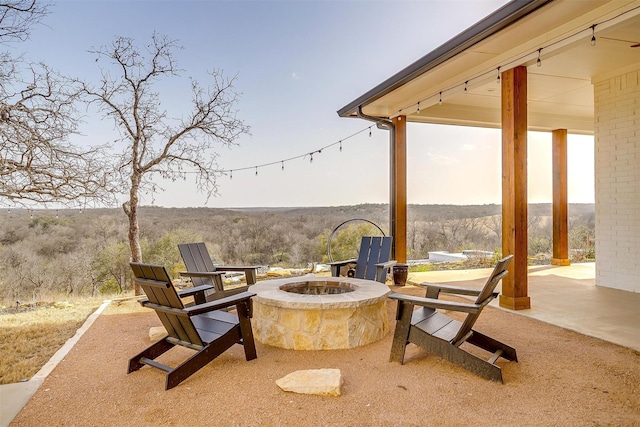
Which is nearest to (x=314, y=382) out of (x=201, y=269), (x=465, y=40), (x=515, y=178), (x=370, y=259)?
(x=201, y=269)

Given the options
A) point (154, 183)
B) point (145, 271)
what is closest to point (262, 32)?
point (154, 183)

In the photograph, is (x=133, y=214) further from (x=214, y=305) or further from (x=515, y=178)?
(x=515, y=178)

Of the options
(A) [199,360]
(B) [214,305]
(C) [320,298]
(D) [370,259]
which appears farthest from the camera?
(D) [370,259]

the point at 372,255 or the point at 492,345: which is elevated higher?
the point at 372,255

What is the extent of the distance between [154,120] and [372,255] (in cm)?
417

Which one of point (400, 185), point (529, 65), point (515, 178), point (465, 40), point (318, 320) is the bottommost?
point (318, 320)

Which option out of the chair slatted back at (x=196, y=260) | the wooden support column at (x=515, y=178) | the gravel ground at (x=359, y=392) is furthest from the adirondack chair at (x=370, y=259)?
the gravel ground at (x=359, y=392)

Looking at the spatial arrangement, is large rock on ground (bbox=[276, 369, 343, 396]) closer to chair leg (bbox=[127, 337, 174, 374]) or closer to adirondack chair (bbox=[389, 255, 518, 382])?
adirondack chair (bbox=[389, 255, 518, 382])

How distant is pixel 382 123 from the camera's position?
22.7 ft

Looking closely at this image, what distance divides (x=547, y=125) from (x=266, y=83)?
267 inches

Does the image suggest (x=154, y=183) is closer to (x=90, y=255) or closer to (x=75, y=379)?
(x=75, y=379)

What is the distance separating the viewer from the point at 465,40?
4055 millimetres

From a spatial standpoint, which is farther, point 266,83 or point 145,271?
point 266,83

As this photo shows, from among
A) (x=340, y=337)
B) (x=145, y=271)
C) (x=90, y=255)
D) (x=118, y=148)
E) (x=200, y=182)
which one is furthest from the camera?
(x=90, y=255)
